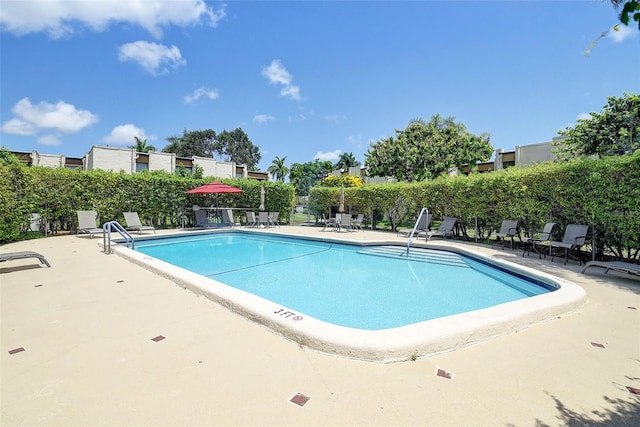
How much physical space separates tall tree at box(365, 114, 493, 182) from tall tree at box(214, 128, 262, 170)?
137ft

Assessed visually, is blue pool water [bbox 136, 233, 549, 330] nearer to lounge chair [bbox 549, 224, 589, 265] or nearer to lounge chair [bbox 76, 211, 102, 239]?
lounge chair [bbox 549, 224, 589, 265]

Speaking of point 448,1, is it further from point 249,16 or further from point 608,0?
point 608,0

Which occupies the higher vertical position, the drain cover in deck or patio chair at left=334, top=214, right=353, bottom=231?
patio chair at left=334, top=214, right=353, bottom=231

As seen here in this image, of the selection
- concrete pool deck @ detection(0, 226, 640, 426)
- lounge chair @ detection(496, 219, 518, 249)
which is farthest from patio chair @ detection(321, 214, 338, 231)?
concrete pool deck @ detection(0, 226, 640, 426)

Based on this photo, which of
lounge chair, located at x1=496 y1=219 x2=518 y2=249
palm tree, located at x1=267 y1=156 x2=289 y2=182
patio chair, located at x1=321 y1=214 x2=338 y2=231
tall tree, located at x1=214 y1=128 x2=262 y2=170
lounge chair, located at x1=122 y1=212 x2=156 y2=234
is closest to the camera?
lounge chair, located at x1=496 y1=219 x2=518 y2=249

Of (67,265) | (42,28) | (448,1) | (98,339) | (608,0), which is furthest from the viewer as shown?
(42,28)

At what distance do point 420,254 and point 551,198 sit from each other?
394 cm

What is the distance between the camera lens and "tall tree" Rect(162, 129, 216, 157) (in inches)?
2277

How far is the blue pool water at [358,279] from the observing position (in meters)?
4.98

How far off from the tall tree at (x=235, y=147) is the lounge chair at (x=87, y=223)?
167ft

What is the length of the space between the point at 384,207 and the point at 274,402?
14.1 m

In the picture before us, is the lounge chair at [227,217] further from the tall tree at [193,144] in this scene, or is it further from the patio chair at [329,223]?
the tall tree at [193,144]

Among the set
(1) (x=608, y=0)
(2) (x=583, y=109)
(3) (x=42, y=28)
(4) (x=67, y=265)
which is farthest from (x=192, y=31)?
(2) (x=583, y=109)

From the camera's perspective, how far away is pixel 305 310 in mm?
4961
